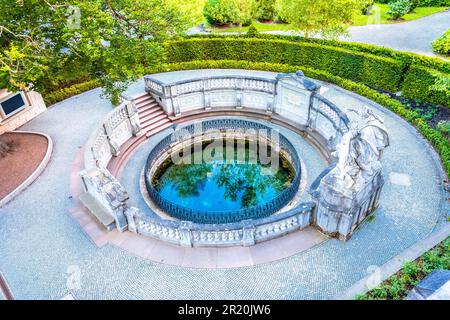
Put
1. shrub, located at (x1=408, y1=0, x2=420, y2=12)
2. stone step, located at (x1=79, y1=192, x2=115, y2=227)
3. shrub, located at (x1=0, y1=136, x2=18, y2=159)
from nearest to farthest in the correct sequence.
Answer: stone step, located at (x1=79, y1=192, x2=115, y2=227), shrub, located at (x1=0, y1=136, x2=18, y2=159), shrub, located at (x1=408, y1=0, x2=420, y2=12)

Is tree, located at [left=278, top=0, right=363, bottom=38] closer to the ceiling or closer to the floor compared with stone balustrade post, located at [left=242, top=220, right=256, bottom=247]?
closer to the ceiling

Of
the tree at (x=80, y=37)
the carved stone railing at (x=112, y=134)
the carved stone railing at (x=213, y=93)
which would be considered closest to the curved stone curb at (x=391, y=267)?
the carved stone railing at (x=112, y=134)

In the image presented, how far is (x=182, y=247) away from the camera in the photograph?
55.6 feet

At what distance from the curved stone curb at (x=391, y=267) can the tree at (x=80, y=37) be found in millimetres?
17150

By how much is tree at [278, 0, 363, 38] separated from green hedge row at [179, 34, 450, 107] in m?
1.26

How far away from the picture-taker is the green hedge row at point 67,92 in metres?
28.7

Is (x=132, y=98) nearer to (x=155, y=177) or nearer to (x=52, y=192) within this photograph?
(x=155, y=177)

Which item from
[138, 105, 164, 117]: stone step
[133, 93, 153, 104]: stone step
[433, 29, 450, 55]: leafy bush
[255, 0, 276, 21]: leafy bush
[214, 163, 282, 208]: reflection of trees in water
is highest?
[255, 0, 276, 21]: leafy bush

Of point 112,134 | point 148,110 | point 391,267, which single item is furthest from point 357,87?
point 112,134

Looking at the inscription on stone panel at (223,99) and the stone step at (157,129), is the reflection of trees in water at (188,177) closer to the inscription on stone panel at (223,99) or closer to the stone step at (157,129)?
the stone step at (157,129)

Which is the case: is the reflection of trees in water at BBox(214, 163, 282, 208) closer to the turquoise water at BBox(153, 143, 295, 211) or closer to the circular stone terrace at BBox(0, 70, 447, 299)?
the turquoise water at BBox(153, 143, 295, 211)

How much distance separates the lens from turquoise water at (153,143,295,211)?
21547 millimetres

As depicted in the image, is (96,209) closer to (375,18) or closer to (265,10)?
(265,10)

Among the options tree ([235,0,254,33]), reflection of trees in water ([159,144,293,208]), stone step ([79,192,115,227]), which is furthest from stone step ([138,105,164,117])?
tree ([235,0,254,33])
